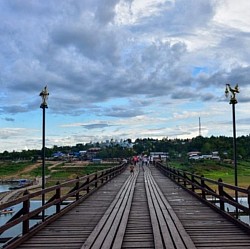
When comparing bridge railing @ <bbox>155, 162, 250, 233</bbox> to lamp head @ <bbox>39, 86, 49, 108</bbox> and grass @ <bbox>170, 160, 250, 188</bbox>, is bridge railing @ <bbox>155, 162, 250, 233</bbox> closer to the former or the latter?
lamp head @ <bbox>39, 86, 49, 108</bbox>

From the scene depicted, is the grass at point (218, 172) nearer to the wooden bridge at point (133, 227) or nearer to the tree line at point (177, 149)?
the tree line at point (177, 149)

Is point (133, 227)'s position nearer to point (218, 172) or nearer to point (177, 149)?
point (218, 172)

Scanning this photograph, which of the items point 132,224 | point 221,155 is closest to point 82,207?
point 132,224

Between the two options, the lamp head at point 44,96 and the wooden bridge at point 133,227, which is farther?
the lamp head at point 44,96

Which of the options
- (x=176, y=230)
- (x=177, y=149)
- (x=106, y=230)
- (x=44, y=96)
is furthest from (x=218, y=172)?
(x=106, y=230)

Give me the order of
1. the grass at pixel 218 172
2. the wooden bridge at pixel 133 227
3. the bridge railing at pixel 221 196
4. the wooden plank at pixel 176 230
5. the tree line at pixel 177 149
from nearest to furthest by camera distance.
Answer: the wooden plank at pixel 176 230
the wooden bridge at pixel 133 227
the bridge railing at pixel 221 196
the grass at pixel 218 172
the tree line at pixel 177 149

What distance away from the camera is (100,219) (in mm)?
10266

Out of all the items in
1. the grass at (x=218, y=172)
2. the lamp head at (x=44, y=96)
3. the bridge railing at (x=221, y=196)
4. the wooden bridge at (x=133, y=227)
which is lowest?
the grass at (x=218, y=172)

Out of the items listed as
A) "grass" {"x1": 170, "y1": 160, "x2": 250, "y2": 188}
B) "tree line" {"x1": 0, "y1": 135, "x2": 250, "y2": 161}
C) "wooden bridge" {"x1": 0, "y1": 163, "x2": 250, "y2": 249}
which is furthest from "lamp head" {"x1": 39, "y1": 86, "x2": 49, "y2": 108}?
"tree line" {"x1": 0, "y1": 135, "x2": 250, "y2": 161}

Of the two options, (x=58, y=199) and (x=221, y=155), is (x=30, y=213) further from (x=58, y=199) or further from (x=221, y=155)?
(x=221, y=155)

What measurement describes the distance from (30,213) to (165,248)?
284cm

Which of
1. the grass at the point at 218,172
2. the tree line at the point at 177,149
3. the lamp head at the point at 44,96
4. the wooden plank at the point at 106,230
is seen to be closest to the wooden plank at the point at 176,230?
Answer: the wooden plank at the point at 106,230

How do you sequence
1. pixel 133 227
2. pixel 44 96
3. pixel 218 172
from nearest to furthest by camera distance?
1. pixel 133 227
2. pixel 44 96
3. pixel 218 172

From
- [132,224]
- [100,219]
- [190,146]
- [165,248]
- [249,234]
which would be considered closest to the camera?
[165,248]
